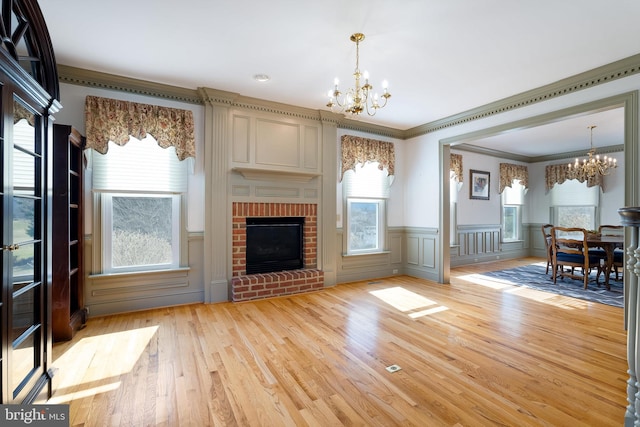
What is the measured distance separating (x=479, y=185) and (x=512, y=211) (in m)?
1.75

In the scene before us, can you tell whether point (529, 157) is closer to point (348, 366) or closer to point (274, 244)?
point (274, 244)

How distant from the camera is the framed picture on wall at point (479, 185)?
7.00 meters

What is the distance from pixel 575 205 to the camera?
7.42 meters

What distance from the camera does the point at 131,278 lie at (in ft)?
11.8

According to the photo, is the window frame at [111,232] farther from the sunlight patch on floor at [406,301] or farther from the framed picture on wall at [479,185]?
the framed picture on wall at [479,185]

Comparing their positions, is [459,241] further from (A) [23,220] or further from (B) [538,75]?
(A) [23,220]

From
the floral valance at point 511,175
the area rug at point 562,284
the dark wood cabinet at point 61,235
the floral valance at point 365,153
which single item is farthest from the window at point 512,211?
the dark wood cabinet at point 61,235

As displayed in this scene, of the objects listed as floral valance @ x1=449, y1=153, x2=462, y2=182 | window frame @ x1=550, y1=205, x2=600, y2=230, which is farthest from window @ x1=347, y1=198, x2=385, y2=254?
window frame @ x1=550, y1=205, x2=600, y2=230

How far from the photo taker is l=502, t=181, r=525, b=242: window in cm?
777

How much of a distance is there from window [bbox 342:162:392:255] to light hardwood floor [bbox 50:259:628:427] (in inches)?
65.4

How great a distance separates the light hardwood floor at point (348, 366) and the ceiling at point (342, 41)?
277 cm

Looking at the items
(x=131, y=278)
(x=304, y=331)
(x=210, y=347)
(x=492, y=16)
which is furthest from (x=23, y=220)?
(x=492, y=16)

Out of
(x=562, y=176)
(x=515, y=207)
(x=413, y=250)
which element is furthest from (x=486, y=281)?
(x=562, y=176)

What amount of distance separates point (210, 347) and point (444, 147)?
4.63 meters
